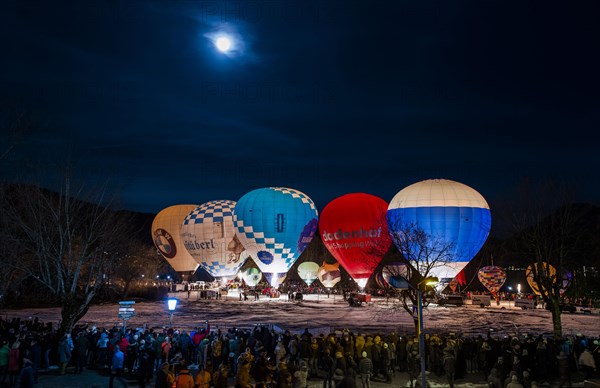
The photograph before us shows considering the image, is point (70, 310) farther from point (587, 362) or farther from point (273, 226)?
point (273, 226)

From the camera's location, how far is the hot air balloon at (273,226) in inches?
1666

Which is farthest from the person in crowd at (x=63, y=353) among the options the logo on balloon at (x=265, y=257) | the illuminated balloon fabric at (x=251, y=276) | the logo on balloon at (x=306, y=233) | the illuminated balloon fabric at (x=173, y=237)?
the illuminated balloon fabric at (x=251, y=276)

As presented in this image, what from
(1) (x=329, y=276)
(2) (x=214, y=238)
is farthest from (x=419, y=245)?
(1) (x=329, y=276)

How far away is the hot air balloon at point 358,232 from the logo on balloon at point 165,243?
22920 millimetres

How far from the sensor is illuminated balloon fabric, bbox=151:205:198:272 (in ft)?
187

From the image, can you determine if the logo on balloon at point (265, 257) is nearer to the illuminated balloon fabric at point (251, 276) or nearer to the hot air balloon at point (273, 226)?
the hot air balloon at point (273, 226)

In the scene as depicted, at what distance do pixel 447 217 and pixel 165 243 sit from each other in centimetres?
3879

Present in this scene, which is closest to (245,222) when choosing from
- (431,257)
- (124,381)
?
(431,257)

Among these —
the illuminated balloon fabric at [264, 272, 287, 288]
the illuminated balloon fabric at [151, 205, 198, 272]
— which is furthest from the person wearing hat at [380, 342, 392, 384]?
the illuminated balloon fabric at [151, 205, 198, 272]

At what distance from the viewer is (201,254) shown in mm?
49531

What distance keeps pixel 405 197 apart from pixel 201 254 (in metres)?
26.6

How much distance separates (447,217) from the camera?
2841 cm

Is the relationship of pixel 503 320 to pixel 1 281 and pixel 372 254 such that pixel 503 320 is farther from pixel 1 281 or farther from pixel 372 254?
pixel 1 281

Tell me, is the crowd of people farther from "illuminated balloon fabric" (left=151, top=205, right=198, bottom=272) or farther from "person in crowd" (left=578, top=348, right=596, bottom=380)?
"illuminated balloon fabric" (left=151, top=205, right=198, bottom=272)
